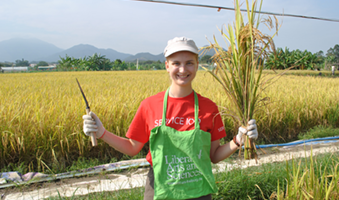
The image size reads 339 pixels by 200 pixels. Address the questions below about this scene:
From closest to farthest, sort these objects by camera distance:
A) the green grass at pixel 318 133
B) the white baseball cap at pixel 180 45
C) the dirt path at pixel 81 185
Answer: the white baseball cap at pixel 180 45, the dirt path at pixel 81 185, the green grass at pixel 318 133

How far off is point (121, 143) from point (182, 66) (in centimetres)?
56

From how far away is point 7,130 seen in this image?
2.55 meters

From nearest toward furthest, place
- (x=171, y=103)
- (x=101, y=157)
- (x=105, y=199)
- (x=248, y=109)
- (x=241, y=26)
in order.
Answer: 1. (x=171, y=103)
2. (x=248, y=109)
3. (x=241, y=26)
4. (x=105, y=199)
5. (x=101, y=157)

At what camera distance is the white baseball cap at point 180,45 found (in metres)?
1.09

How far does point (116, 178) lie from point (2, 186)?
108cm

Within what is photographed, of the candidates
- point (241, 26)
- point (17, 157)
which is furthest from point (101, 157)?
point (241, 26)

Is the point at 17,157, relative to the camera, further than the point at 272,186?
Yes

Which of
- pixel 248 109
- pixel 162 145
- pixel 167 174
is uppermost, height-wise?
pixel 248 109

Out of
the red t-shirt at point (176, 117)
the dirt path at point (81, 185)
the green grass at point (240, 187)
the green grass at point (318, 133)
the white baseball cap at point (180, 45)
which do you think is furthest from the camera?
the green grass at point (318, 133)

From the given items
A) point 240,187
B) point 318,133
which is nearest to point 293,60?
point 318,133

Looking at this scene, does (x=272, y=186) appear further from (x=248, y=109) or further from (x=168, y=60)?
(x=168, y=60)

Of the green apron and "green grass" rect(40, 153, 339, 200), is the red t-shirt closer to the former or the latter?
the green apron

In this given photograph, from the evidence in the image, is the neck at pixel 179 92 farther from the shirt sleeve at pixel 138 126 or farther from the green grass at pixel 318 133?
the green grass at pixel 318 133

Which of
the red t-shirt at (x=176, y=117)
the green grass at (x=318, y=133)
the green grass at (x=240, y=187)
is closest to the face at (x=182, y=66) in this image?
the red t-shirt at (x=176, y=117)
